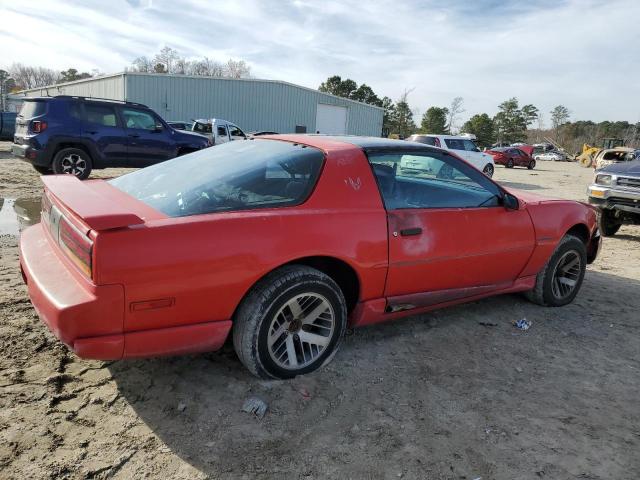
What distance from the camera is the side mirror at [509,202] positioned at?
12.0ft

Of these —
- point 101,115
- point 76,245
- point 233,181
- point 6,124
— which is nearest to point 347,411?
point 233,181

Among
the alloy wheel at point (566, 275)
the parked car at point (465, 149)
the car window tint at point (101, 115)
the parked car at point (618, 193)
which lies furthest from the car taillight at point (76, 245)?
the parked car at point (465, 149)

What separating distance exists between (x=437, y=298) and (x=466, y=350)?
0.43m

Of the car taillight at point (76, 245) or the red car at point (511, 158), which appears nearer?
the car taillight at point (76, 245)

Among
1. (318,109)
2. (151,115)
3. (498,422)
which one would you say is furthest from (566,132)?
(498,422)

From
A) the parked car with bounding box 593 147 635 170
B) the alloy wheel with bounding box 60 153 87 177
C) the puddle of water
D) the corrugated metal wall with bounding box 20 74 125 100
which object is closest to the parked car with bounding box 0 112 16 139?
the corrugated metal wall with bounding box 20 74 125 100

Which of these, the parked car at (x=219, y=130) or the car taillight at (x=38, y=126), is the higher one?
the parked car at (x=219, y=130)

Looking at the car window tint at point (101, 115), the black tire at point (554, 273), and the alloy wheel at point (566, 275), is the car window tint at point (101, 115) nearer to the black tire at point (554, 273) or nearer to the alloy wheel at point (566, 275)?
the black tire at point (554, 273)

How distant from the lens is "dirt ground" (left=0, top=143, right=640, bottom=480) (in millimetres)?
2139

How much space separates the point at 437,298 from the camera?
132 inches

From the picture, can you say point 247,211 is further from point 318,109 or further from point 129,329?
point 318,109

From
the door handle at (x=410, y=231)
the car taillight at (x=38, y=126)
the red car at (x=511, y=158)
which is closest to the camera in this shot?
the door handle at (x=410, y=231)

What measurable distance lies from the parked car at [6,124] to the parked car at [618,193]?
775 inches

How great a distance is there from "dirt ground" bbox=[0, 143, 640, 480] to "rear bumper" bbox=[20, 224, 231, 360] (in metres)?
0.38
